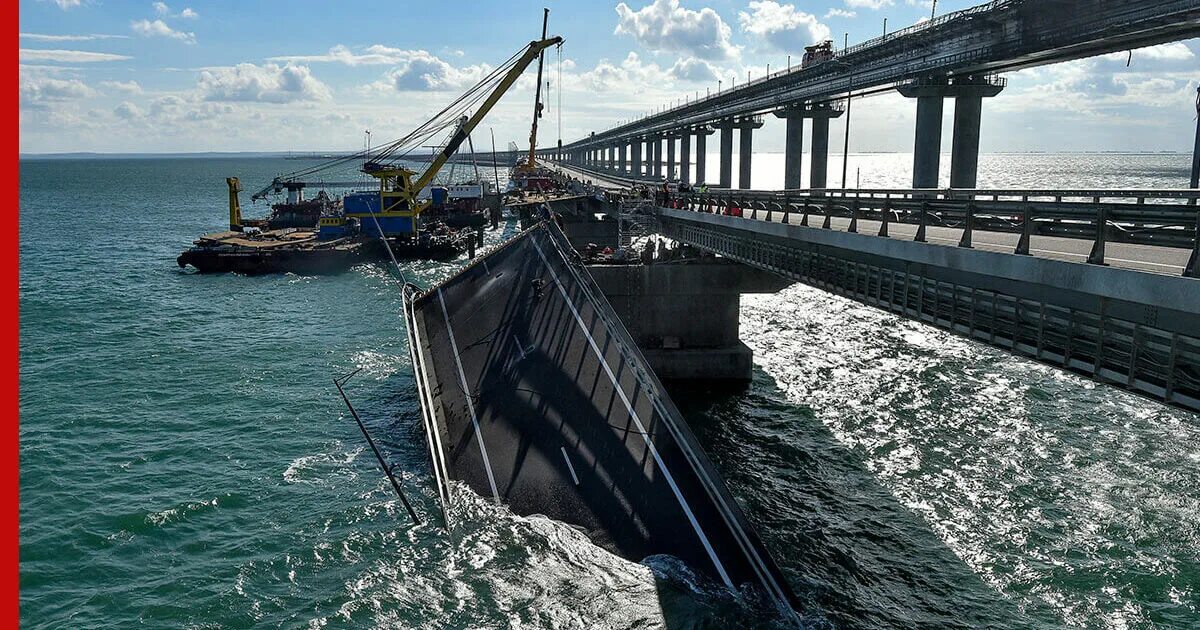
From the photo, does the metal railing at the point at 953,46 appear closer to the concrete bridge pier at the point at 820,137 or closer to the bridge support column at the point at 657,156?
the concrete bridge pier at the point at 820,137

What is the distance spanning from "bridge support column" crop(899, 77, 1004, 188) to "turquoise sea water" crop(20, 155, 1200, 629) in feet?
50.6

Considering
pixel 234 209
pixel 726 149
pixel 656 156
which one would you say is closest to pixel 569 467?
pixel 726 149

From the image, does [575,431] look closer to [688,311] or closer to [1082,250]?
[688,311]

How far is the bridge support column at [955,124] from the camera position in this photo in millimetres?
57344

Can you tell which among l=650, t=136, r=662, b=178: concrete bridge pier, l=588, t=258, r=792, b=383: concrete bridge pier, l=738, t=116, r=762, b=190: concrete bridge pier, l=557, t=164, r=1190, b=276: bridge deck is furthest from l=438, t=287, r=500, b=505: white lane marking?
l=650, t=136, r=662, b=178: concrete bridge pier

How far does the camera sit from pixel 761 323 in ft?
189

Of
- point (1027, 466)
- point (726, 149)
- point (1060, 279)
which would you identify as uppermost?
point (726, 149)

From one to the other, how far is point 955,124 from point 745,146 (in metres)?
55.7

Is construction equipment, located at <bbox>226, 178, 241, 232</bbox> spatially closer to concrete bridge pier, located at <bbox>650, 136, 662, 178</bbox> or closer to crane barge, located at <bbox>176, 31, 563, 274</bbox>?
crane barge, located at <bbox>176, 31, 563, 274</bbox>

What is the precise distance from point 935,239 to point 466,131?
84482mm

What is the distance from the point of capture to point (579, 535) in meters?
23.3

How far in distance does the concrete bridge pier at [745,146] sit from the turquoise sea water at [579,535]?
66.2 m

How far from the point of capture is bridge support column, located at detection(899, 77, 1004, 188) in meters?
57.3

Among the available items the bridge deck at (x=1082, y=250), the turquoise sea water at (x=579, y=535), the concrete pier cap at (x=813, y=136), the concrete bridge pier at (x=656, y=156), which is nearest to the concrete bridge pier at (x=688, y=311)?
the turquoise sea water at (x=579, y=535)
